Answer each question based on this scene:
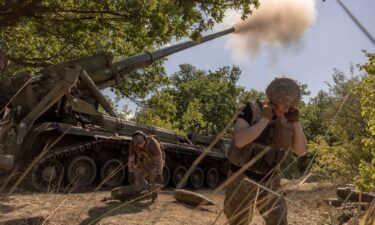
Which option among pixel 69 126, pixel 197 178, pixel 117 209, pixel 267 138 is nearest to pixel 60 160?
pixel 69 126

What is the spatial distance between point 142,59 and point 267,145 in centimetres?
1223

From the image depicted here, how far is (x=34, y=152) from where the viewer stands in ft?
41.2

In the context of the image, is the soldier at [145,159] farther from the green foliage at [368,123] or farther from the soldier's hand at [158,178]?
the green foliage at [368,123]

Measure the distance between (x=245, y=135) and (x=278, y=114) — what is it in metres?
0.36

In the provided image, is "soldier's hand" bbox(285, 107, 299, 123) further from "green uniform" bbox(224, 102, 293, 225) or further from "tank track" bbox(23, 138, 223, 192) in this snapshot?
"tank track" bbox(23, 138, 223, 192)

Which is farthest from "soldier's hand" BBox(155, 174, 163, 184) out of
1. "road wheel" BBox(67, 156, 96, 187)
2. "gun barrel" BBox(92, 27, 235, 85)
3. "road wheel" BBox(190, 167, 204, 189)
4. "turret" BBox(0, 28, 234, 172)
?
"road wheel" BBox(190, 167, 204, 189)

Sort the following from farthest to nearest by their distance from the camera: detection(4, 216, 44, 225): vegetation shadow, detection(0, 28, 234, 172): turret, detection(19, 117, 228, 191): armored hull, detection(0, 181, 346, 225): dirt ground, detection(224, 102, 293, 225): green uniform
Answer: detection(19, 117, 228, 191): armored hull
detection(0, 28, 234, 172): turret
detection(0, 181, 346, 225): dirt ground
detection(4, 216, 44, 225): vegetation shadow
detection(224, 102, 293, 225): green uniform

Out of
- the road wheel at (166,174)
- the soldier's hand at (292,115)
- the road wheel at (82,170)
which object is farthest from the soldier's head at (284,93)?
the road wheel at (166,174)

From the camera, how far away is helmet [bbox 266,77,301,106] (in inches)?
142

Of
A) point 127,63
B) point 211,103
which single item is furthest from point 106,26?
point 211,103

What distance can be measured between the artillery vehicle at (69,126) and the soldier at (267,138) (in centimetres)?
762

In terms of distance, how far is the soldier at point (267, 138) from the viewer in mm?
3641

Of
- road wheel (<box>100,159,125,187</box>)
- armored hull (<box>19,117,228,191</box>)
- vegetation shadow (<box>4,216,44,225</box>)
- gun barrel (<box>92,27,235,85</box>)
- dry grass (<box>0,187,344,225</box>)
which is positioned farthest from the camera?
gun barrel (<box>92,27,235,85</box>)

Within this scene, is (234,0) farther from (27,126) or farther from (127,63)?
(27,126)
